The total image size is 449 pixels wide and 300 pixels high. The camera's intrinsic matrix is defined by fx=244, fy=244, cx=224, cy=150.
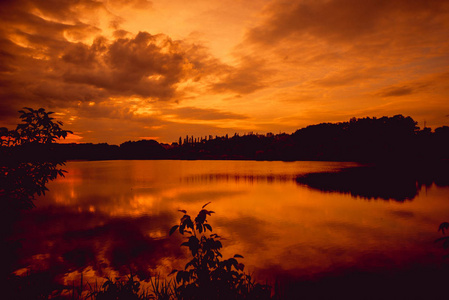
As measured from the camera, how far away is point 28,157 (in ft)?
26.6

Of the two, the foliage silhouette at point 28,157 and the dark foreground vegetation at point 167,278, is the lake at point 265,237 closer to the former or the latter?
the dark foreground vegetation at point 167,278

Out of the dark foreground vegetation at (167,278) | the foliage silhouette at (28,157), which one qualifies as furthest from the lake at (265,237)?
the foliage silhouette at (28,157)

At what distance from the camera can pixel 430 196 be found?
4153 centimetres

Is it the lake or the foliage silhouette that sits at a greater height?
the foliage silhouette

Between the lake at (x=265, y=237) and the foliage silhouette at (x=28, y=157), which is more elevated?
the foliage silhouette at (x=28, y=157)

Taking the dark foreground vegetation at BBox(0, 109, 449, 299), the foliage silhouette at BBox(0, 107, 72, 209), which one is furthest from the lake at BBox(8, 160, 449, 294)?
the foliage silhouette at BBox(0, 107, 72, 209)

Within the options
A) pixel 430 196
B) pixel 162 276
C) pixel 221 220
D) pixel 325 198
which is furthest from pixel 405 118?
pixel 162 276

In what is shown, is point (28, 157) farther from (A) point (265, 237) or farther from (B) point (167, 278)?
(A) point (265, 237)

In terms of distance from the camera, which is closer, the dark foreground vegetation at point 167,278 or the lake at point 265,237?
the dark foreground vegetation at point 167,278

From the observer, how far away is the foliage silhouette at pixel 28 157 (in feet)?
25.7

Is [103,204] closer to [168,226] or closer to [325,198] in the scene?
[168,226]

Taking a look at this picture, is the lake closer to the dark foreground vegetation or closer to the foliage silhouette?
the dark foreground vegetation

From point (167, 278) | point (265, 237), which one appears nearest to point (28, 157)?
point (167, 278)

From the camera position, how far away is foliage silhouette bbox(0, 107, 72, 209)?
7.84 meters
